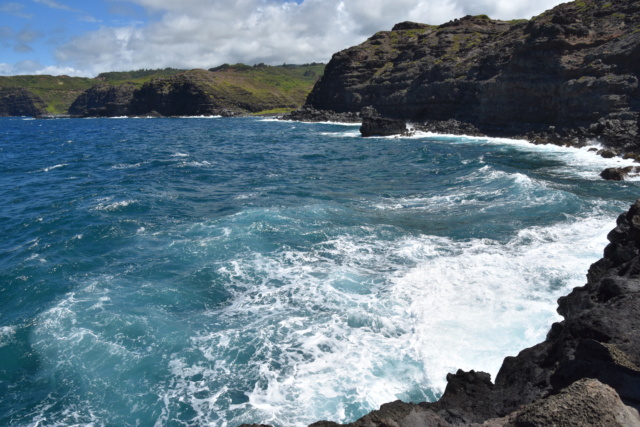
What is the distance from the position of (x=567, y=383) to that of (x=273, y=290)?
1043 cm

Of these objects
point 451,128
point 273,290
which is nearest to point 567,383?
point 273,290

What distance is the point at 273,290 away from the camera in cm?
1545

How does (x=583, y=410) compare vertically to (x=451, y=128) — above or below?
below

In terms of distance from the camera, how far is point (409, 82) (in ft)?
318

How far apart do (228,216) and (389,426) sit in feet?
63.4

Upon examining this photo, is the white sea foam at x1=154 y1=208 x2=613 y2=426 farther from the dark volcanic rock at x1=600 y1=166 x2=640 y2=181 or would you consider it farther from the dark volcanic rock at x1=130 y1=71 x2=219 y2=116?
the dark volcanic rock at x1=130 y1=71 x2=219 y2=116

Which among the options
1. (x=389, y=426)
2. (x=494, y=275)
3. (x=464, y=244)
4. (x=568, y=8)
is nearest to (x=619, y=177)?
(x=464, y=244)

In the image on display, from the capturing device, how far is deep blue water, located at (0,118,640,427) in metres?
10.4

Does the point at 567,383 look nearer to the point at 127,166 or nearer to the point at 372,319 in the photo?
the point at 372,319

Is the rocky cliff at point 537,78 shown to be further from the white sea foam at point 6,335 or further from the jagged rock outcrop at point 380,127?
the white sea foam at point 6,335

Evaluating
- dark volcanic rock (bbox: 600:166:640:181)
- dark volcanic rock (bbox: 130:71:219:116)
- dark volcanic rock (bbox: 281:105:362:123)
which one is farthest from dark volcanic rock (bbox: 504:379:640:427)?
dark volcanic rock (bbox: 130:71:219:116)

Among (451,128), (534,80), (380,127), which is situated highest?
(534,80)

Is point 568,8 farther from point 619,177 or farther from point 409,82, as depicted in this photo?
point 619,177

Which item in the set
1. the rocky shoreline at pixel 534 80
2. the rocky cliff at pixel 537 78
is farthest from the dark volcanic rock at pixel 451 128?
the rocky cliff at pixel 537 78
